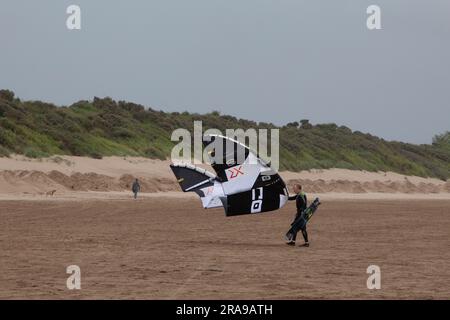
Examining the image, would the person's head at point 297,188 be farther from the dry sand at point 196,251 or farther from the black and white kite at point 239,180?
the dry sand at point 196,251

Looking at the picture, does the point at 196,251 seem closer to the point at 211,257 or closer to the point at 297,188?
the point at 211,257

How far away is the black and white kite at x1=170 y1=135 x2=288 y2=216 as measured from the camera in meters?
20.7

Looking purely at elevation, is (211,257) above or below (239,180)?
below

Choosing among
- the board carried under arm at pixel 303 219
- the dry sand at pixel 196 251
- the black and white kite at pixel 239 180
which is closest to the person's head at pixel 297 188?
the board carried under arm at pixel 303 219

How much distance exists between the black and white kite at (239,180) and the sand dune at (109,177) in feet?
66.7

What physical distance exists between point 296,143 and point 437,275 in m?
68.4

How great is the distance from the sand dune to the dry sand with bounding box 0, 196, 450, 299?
438 inches

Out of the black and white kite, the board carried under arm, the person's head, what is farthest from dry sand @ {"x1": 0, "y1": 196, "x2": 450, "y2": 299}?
the person's head

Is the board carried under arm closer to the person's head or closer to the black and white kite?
the person's head

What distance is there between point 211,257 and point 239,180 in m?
3.85

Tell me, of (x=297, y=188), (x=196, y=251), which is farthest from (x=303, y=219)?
(x=196, y=251)

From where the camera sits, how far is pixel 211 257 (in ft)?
56.3

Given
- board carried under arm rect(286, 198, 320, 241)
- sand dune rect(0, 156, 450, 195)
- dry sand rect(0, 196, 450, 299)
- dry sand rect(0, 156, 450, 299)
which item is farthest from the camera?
sand dune rect(0, 156, 450, 195)
